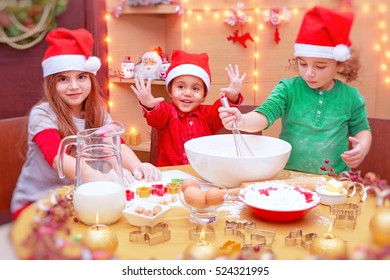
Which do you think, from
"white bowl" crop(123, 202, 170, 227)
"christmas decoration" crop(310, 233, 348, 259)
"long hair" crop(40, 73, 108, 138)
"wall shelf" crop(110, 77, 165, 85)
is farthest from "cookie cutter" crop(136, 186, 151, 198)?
"wall shelf" crop(110, 77, 165, 85)

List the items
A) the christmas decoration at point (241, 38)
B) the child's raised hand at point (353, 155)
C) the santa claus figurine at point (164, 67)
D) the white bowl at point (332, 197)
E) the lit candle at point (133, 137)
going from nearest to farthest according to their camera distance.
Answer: the white bowl at point (332, 197) < the child's raised hand at point (353, 155) < the lit candle at point (133, 137) < the santa claus figurine at point (164, 67) < the christmas decoration at point (241, 38)

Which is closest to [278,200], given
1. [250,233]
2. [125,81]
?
[250,233]

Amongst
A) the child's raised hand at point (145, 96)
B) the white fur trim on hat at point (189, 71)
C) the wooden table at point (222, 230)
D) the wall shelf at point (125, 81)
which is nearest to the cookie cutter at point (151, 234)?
the wooden table at point (222, 230)

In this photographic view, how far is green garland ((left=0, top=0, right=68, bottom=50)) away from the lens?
908 mm

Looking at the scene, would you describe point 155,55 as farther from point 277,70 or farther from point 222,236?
point 222,236

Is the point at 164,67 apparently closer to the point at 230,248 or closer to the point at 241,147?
the point at 241,147

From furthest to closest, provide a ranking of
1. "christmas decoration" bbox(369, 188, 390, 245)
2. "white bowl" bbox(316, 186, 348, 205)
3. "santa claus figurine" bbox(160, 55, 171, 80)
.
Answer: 1. "santa claus figurine" bbox(160, 55, 171, 80)
2. "white bowl" bbox(316, 186, 348, 205)
3. "christmas decoration" bbox(369, 188, 390, 245)

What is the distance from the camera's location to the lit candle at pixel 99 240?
571 mm

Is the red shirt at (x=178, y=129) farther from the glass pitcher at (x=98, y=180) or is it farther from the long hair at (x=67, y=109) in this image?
the glass pitcher at (x=98, y=180)

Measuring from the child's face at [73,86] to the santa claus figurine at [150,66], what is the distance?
745 mm

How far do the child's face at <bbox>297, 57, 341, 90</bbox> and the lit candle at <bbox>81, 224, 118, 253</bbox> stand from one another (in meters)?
0.64

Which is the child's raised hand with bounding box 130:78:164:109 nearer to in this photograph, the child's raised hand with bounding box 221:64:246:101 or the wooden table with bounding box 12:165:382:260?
the child's raised hand with bounding box 221:64:246:101
